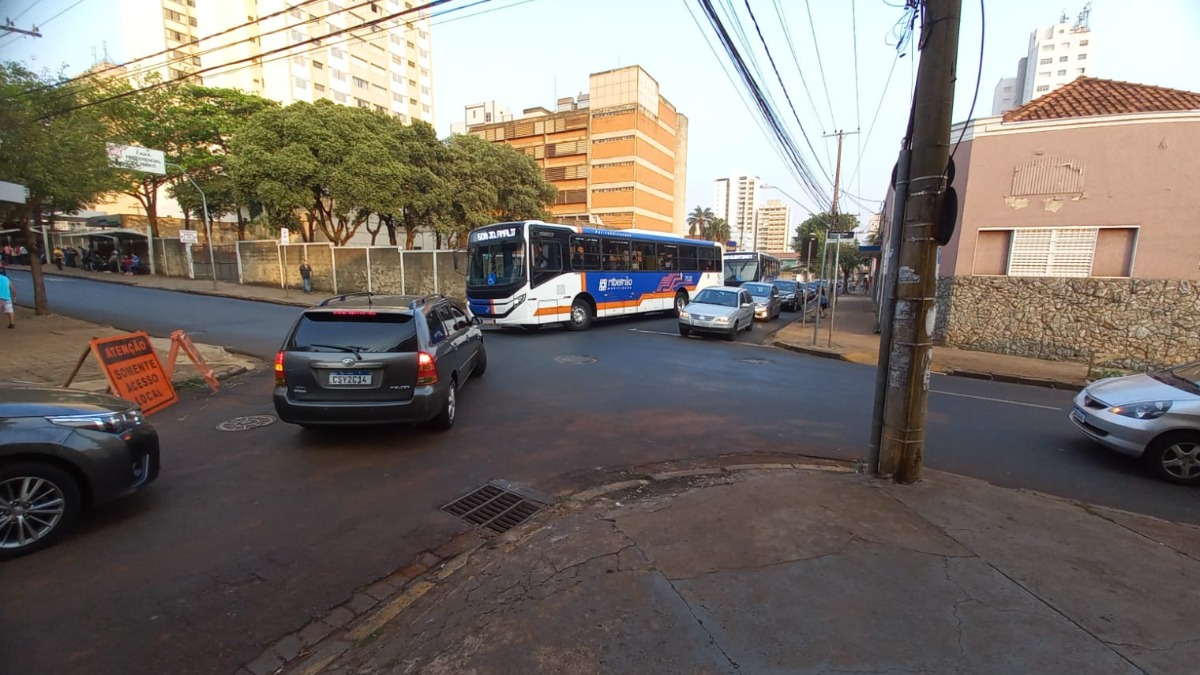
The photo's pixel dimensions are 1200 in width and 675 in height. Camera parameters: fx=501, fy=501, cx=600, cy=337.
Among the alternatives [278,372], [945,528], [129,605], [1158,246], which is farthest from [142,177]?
[1158,246]

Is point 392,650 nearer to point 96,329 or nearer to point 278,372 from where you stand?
point 278,372

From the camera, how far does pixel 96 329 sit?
509 inches

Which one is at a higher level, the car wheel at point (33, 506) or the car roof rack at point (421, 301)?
the car roof rack at point (421, 301)

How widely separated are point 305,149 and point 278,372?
23.8m

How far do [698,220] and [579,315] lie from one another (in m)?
76.2

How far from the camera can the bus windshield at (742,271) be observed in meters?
29.0

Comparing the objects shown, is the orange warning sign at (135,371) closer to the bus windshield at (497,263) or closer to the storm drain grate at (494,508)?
the storm drain grate at (494,508)

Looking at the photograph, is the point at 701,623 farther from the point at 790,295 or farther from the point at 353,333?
the point at 790,295

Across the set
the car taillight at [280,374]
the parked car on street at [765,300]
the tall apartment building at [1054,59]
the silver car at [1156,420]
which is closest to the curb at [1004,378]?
the silver car at [1156,420]

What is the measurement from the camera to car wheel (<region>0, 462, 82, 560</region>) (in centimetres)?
336

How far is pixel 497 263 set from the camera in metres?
14.2

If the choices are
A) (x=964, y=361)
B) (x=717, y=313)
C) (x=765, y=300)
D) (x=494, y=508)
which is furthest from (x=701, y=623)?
(x=765, y=300)

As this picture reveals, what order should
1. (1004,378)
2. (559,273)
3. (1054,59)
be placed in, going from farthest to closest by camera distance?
(1054,59) → (559,273) → (1004,378)

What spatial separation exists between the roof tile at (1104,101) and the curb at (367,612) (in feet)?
51.3
